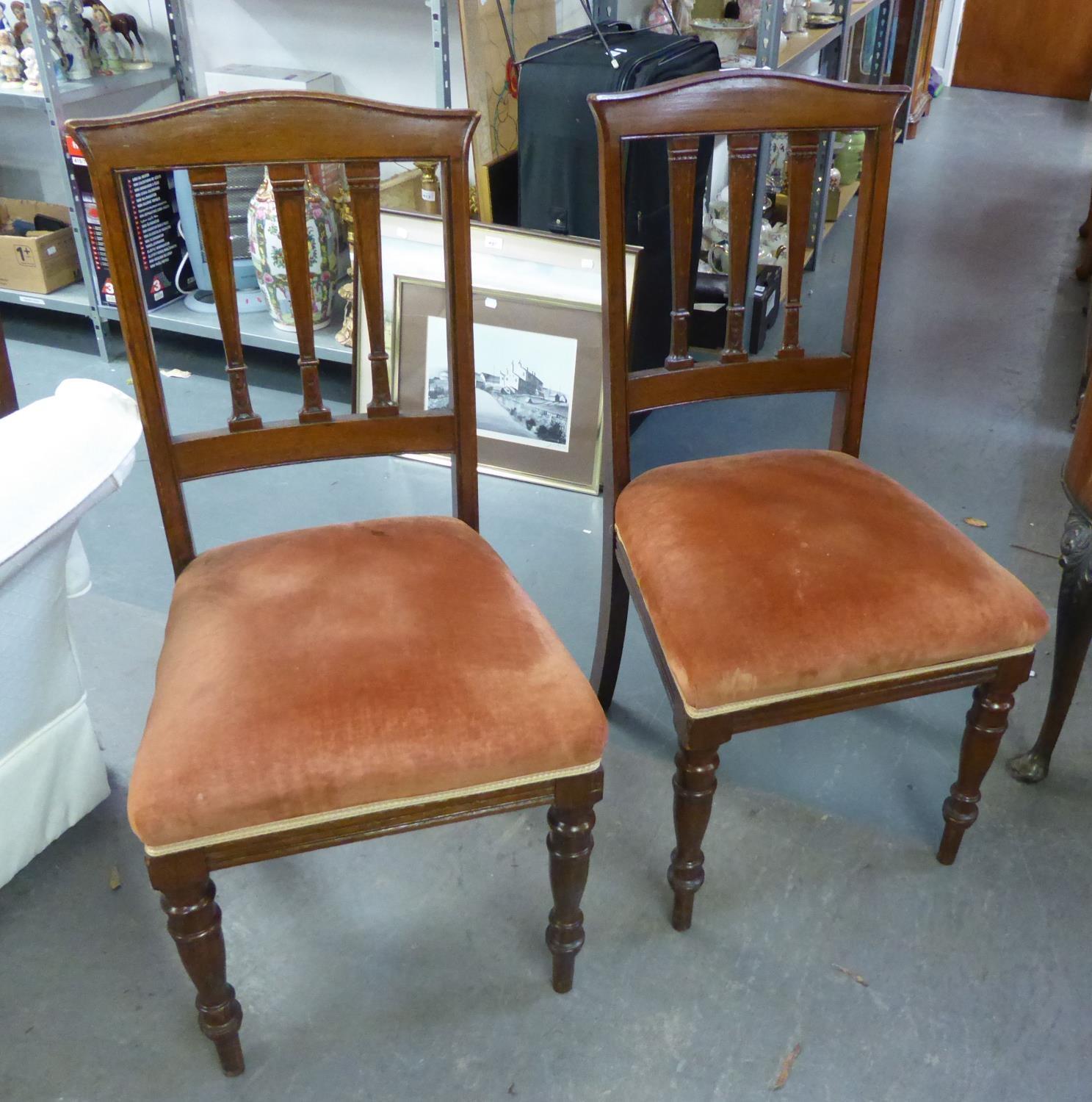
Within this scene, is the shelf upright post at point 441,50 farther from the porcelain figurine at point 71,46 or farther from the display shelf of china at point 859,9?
the display shelf of china at point 859,9

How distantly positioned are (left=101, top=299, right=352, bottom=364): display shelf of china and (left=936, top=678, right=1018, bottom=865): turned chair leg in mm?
1604

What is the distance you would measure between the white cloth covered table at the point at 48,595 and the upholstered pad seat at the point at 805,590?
60 cm

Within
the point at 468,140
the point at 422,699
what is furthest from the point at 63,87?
the point at 422,699

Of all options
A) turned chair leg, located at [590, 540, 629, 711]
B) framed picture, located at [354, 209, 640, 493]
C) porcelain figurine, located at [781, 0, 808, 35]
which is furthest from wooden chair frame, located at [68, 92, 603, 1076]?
porcelain figurine, located at [781, 0, 808, 35]

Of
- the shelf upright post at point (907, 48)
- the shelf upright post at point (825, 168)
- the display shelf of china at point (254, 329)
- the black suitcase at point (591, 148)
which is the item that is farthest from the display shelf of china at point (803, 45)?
the shelf upright post at point (907, 48)

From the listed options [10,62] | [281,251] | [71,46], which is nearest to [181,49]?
[71,46]

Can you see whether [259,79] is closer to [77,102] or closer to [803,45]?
[77,102]

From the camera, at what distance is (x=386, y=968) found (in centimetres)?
120

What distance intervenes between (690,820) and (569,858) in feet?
0.56

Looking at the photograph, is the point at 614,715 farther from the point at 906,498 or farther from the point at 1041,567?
the point at 1041,567

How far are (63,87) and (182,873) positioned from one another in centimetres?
226

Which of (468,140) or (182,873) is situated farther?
(468,140)

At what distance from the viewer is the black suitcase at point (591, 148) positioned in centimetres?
198

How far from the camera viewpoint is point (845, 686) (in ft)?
3.55
